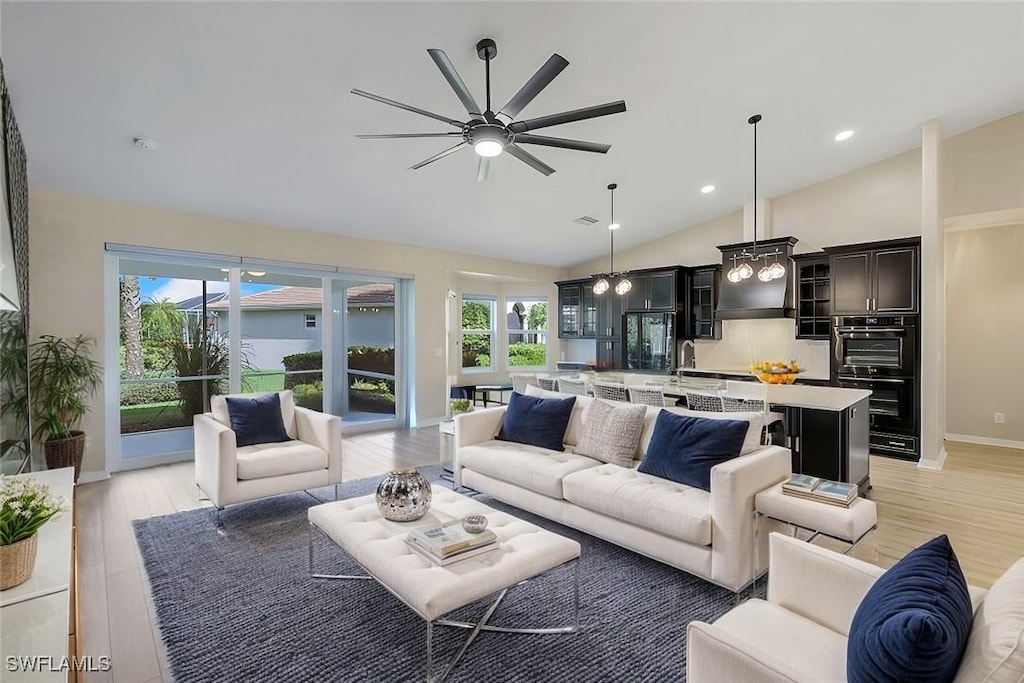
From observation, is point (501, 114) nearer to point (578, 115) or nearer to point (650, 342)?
point (578, 115)

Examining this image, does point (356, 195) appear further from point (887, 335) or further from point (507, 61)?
point (887, 335)

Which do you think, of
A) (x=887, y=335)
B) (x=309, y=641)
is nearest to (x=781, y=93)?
(x=887, y=335)

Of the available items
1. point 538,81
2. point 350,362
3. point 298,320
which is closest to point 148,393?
point 298,320

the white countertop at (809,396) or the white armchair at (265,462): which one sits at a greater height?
the white countertop at (809,396)

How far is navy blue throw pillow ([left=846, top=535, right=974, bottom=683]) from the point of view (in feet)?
3.05

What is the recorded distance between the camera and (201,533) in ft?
10.7

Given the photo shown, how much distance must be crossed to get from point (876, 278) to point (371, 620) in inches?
232

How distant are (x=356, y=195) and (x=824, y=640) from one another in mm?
4922

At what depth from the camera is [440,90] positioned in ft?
11.2

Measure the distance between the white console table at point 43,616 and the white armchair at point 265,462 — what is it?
136 centimetres

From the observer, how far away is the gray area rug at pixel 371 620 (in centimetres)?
196

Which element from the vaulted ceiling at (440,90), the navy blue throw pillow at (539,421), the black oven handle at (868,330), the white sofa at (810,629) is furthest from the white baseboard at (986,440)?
the white sofa at (810,629)

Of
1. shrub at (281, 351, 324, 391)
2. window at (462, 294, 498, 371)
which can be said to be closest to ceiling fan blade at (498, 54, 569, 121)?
shrub at (281, 351, 324, 391)

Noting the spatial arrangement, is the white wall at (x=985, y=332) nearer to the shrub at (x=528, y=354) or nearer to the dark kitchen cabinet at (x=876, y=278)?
the dark kitchen cabinet at (x=876, y=278)
